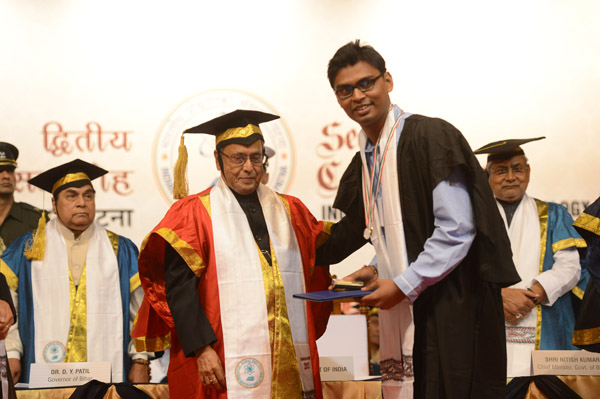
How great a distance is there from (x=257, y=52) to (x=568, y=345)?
11.0 feet

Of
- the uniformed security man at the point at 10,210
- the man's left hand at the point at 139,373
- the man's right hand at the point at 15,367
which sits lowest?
the man's left hand at the point at 139,373

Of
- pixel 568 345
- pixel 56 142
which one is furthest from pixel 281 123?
pixel 568 345

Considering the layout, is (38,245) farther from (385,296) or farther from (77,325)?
(385,296)

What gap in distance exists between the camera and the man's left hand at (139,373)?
4467 mm

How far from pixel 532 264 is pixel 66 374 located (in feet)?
10.2

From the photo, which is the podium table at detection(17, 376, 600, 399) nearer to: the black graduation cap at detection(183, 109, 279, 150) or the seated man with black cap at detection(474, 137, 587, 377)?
the seated man with black cap at detection(474, 137, 587, 377)

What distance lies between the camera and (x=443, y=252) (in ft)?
7.62

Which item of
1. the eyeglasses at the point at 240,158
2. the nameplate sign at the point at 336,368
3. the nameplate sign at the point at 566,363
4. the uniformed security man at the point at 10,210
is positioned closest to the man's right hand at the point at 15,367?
the uniformed security man at the point at 10,210

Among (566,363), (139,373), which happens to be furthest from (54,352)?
(566,363)

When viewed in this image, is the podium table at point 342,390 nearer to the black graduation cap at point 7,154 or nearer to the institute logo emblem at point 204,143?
the institute logo emblem at point 204,143

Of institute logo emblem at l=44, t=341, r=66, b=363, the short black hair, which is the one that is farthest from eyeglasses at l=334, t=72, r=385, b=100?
institute logo emblem at l=44, t=341, r=66, b=363

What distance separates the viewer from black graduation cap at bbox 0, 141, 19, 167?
5.24m

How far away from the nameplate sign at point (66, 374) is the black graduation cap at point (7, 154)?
208 centimetres

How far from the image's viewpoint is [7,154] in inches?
208
